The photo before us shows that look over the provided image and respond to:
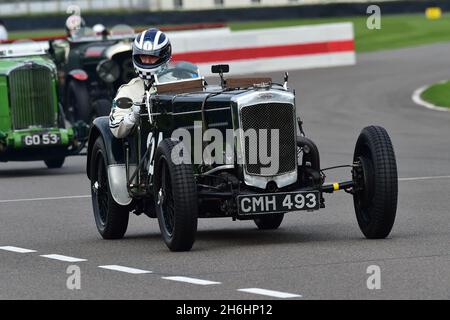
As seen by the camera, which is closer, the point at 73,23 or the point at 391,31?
the point at 73,23

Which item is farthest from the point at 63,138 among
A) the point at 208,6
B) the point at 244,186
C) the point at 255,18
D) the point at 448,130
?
the point at 208,6

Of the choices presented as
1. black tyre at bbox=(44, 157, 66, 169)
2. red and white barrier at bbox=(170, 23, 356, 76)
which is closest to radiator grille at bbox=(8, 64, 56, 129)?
black tyre at bbox=(44, 157, 66, 169)

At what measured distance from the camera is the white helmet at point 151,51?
12516 millimetres

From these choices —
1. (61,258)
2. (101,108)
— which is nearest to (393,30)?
(101,108)

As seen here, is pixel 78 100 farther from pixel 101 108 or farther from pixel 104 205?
pixel 104 205

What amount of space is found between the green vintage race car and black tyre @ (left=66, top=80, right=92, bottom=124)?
330 cm

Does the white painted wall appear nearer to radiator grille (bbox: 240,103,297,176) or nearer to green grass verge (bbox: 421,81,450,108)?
green grass verge (bbox: 421,81,450,108)

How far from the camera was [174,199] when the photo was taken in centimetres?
1092

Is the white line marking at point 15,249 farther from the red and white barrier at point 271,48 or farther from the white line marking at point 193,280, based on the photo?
the red and white barrier at point 271,48

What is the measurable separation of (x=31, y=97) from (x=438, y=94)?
12.1 m

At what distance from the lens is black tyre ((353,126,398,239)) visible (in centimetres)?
1123

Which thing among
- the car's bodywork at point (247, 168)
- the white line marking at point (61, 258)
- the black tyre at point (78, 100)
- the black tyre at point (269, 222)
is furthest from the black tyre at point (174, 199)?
the black tyre at point (78, 100)

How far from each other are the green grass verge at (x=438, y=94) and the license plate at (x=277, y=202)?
56.1 ft

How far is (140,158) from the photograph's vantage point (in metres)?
12.5
